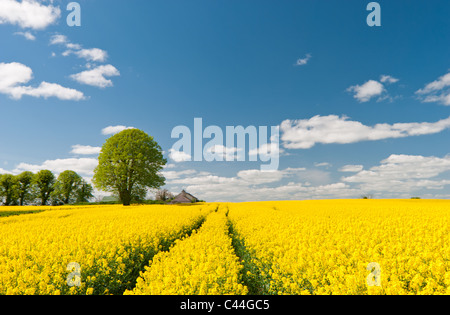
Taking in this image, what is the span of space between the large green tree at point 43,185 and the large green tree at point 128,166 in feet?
115

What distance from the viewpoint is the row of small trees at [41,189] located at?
205ft

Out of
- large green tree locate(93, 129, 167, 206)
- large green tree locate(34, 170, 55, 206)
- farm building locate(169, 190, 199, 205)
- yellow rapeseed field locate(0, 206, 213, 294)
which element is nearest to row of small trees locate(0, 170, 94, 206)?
large green tree locate(34, 170, 55, 206)

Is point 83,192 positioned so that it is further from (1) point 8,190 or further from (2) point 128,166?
(2) point 128,166

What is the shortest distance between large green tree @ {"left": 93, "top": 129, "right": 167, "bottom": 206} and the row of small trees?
31.5 metres

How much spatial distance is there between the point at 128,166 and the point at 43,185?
40527 millimetres

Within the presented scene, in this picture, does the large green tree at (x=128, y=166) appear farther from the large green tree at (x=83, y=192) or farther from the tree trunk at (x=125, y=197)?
the large green tree at (x=83, y=192)

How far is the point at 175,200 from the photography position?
75.2 meters

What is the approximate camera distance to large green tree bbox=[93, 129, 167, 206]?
38375 mm

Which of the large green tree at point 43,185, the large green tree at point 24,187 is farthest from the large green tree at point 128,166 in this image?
the large green tree at point 24,187

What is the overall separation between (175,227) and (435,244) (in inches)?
425

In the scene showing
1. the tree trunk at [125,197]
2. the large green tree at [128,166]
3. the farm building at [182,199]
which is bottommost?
the farm building at [182,199]
